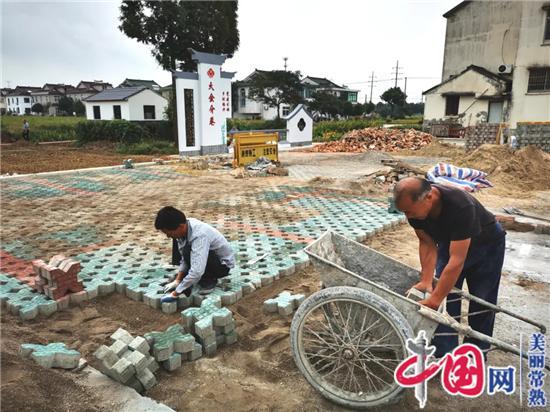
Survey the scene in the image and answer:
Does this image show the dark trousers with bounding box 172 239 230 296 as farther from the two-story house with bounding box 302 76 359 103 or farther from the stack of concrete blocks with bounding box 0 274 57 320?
the two-story house with bounding box 302 76 359 103

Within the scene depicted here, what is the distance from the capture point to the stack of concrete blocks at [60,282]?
11.9 ft

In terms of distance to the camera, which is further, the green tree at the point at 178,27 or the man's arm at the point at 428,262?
the green tree at the point at 178,27

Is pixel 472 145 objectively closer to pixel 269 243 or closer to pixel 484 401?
pixel 269 243

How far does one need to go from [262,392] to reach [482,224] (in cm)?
184

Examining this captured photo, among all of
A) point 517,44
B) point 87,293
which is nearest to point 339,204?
point 87,293

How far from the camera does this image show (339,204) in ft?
26.1

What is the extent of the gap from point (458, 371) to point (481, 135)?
51.6ft

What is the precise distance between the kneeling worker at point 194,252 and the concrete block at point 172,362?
81 centimetres

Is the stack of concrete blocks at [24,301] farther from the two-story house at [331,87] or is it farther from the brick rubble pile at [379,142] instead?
the two-story house at [331,87]

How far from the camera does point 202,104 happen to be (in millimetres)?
16375

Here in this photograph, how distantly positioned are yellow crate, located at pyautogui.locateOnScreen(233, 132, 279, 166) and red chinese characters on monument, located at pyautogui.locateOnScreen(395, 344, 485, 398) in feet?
37.5

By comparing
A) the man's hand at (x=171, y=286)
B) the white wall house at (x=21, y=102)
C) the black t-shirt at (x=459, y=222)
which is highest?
the white wall house at (x=21, y=102)

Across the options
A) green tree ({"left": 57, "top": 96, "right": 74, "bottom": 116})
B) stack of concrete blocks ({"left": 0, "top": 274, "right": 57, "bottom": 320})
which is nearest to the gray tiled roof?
green tree ({"left": 57, "top": 96, "right": 74, "bottom": 116})

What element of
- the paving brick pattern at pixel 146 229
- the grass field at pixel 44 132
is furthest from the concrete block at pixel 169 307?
the grass field at pixel 44 132
